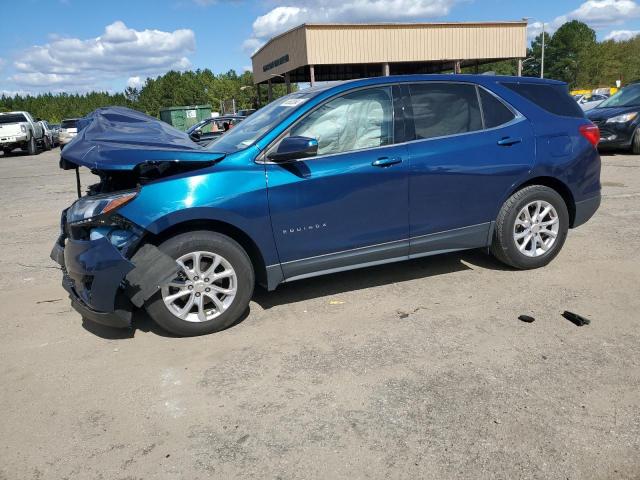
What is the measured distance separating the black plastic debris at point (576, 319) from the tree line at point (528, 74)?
80510 millimetres

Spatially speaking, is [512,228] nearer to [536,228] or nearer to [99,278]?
[536,228]

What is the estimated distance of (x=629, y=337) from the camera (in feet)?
11.7

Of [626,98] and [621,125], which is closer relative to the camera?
[621,125]

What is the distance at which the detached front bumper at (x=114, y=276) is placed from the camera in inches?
140

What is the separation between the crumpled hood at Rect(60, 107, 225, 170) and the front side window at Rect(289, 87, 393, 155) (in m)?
0.77

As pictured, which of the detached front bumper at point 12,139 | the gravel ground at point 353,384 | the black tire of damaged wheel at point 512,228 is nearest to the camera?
the gravel ground at point 353,384

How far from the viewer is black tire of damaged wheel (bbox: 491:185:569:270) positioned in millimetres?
4738

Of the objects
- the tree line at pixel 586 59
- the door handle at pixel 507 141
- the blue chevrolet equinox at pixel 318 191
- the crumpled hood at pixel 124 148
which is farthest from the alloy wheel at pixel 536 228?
the tree line at pixel 586 59

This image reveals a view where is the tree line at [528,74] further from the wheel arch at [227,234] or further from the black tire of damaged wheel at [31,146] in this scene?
the wheel arch at [227,234]

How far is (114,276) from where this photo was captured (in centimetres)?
356

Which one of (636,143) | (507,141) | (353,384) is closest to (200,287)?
(353,384)

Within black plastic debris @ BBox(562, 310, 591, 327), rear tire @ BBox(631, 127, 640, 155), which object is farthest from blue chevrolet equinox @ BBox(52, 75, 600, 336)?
rear tire @ BBox(631, 127, 640, 155)

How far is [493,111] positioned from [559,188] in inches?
40.5

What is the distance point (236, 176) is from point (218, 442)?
6.13 ft
